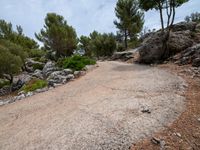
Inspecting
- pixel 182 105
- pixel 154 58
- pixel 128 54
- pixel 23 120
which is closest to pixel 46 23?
pixel 128 54

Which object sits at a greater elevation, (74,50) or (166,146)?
(74,50)

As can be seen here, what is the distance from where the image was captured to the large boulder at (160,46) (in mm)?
16328

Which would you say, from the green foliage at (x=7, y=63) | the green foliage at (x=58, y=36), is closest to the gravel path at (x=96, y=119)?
the green foliage at (x=7, y=63)

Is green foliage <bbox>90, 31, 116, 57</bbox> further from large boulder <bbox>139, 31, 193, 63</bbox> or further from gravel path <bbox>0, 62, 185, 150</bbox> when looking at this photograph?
gravel path <bbox>0, 62, 185, 150</bbox>

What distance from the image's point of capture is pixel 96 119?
611 cm

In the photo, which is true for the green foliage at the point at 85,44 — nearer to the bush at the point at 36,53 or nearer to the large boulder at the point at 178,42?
the bush at the point at 36,53

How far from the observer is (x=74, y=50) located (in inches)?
1250

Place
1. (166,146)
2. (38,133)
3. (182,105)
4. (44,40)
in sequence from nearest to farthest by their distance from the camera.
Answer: (166,146)
(38,133)
(182,105)
(44,40)

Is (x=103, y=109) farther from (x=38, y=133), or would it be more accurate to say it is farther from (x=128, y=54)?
(x=128, y=54)

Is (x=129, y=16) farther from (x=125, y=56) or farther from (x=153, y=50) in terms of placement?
(x=153, y=50)

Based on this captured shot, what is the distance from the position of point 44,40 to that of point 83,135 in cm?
2753

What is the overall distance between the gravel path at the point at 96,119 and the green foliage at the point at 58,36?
20246 mm

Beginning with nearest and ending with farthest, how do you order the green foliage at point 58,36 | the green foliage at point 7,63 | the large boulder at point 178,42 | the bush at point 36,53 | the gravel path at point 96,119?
the gravel path at point 96,119 → the large boulder at point 178,42 → the green foliage at point 7,63 → the green foliage at point 58,36 → the bush at point 36,53

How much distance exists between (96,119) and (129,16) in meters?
28.7
